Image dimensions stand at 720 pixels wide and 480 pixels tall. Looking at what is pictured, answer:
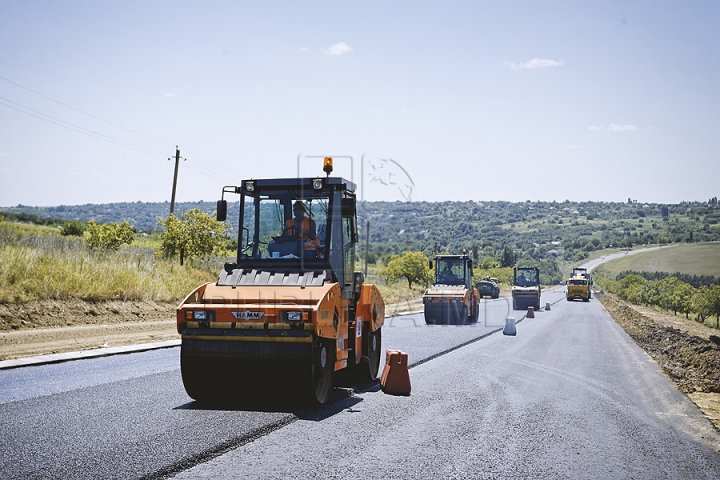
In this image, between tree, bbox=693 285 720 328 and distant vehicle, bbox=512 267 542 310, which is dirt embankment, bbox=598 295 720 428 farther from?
tree, bbox=693 285 720 328

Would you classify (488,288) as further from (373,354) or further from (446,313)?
(373,354)

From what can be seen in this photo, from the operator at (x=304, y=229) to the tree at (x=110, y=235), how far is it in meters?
34.3

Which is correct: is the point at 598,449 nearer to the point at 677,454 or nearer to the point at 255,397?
the point at 677,454

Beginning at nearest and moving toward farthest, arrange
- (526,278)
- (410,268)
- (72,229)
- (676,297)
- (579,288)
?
(526,278), (676,297), (579,288), (410,268), (72,229)

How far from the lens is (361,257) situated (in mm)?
10625

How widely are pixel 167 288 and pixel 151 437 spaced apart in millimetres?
18748

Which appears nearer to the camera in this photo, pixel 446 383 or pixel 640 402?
pixel 640 402

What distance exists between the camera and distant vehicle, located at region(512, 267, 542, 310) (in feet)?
134

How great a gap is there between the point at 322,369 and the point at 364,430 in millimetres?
1197

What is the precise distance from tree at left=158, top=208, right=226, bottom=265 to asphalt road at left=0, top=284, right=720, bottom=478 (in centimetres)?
2075

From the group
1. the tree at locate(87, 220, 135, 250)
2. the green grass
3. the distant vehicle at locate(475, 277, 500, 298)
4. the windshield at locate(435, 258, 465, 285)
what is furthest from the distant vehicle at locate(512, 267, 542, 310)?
the tree at locate(87, 220, 135, 250)

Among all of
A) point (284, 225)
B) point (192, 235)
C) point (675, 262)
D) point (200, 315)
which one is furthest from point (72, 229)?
point (675, 262)

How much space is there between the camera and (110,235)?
42469 mm

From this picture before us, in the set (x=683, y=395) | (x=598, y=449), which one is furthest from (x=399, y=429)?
(x=683, y=395)
